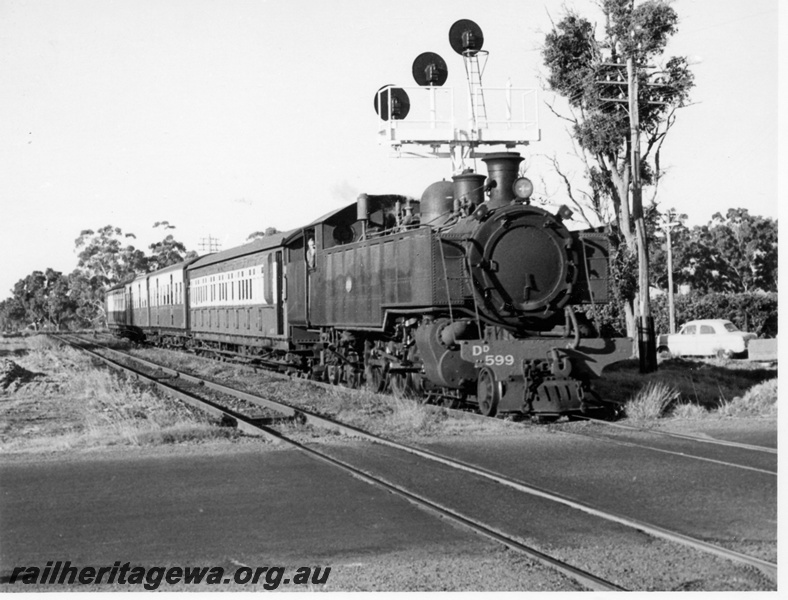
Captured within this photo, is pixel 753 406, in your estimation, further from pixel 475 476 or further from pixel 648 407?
pixel 475 476

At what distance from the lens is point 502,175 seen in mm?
12336

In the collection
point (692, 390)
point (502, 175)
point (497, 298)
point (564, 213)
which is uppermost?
point (502, 175)

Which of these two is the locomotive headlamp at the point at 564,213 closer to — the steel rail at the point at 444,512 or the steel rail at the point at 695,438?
the steel rail at the point at 695,438

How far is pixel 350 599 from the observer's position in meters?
4.84

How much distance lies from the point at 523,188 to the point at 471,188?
890 mm

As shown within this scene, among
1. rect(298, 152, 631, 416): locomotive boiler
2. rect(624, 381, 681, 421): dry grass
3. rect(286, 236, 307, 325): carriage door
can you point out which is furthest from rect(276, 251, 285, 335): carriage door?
rect(624, 381, 681, 421): dry grass

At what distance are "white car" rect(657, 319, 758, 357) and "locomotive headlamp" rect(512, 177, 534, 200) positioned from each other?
687 inches

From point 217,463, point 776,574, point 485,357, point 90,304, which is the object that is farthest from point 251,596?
point 90,304

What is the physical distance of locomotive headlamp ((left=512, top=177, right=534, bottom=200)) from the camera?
12.1 meters

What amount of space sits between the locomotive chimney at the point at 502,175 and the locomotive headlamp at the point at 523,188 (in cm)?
15

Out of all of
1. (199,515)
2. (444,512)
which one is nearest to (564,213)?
(444,512)

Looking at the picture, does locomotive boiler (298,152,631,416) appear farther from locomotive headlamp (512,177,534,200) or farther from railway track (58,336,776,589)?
railway track (58,336,776,589)

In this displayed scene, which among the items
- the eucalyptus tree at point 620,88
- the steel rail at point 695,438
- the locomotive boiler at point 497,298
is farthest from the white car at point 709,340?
the steel rail at point 695,438

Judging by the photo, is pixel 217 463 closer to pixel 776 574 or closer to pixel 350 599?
pixel 350 599
